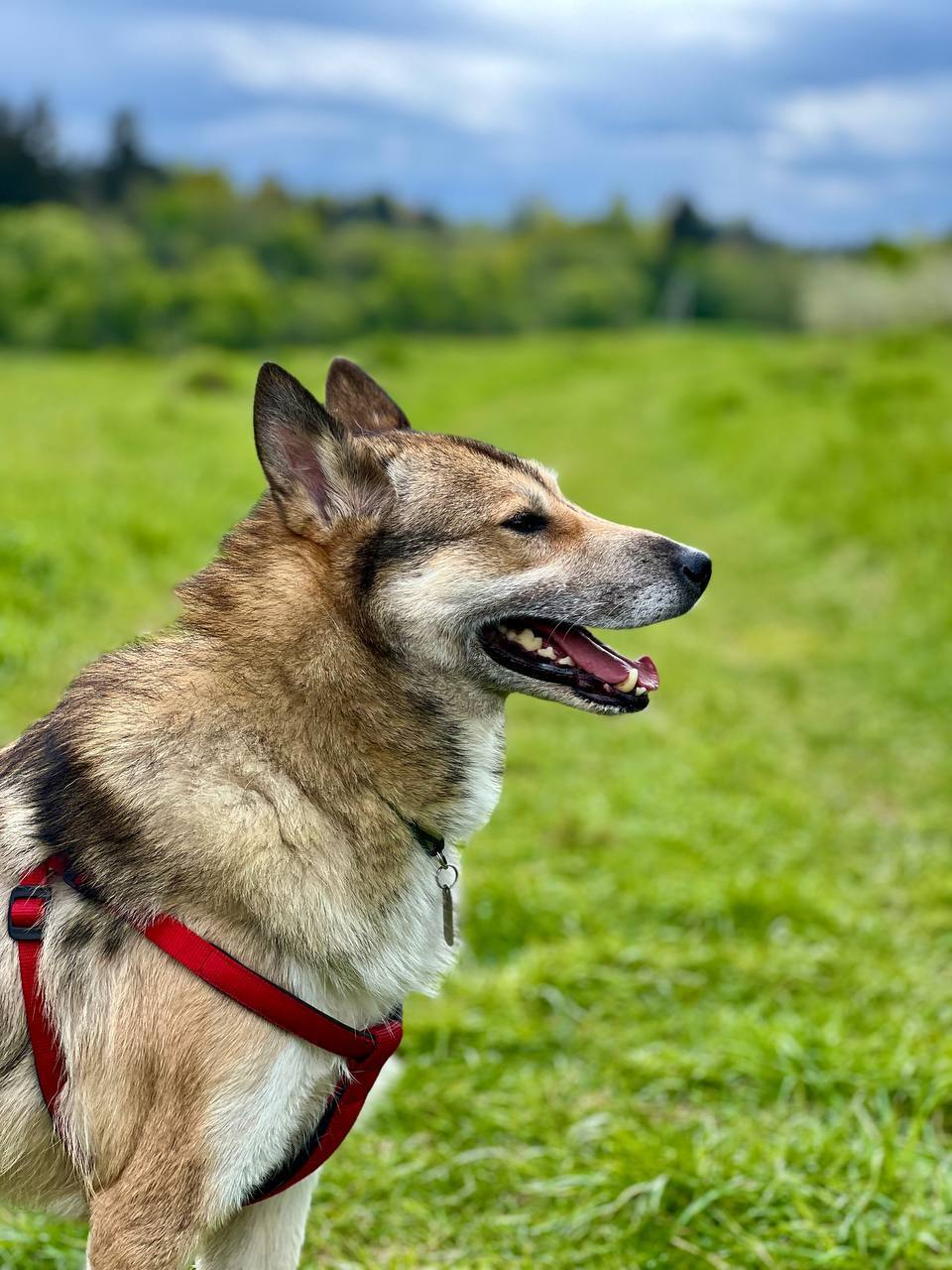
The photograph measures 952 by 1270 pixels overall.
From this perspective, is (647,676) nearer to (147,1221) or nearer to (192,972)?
(192,972)

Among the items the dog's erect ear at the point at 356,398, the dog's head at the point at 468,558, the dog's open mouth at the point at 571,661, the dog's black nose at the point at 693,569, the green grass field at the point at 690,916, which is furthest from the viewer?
the green grass field at the point at 690,916

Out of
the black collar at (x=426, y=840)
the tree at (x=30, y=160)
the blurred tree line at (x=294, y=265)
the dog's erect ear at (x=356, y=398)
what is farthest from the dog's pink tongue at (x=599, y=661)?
the tree at (x=30, y=160)

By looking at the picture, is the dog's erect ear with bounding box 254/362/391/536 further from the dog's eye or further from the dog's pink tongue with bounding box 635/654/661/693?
the dog's pink tongue with bounding box 635/654/661/693

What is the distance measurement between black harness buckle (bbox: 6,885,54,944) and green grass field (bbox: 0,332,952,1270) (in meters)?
1.33

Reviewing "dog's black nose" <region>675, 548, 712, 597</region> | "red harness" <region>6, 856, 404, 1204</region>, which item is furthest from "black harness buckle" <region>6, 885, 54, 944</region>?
"dog's black nose" <region>675, 548, 712, 597</region>

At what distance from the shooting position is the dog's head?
2.40 m

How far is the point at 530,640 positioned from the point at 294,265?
64.3 metres

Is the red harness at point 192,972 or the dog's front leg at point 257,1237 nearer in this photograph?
the red harness at point 192,972

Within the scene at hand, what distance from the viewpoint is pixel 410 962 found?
2.36 meters

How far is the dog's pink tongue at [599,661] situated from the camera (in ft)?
8.39

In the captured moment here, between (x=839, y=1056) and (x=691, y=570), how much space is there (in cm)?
195

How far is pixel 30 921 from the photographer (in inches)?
84.6

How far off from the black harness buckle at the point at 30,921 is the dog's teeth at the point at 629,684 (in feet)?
4.10

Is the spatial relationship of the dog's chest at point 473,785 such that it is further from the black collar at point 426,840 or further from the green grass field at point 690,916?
the green grass field at point 690,916
